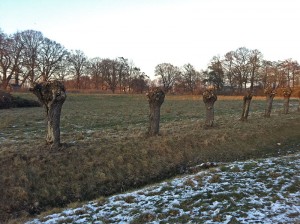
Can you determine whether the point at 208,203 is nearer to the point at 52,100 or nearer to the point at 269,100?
the point at 52,100

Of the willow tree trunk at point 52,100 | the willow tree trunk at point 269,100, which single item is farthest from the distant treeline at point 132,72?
the willow tree trunk at point 52,100

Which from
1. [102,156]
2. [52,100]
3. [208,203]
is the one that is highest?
[52,100]

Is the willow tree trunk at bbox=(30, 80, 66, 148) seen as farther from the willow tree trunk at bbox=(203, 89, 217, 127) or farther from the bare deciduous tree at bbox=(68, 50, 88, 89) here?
the bare deciduous tree at bbox=(68, 50, 88, 89)

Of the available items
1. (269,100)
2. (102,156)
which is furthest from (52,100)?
(269,100)

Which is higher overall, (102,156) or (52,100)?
(52,100)

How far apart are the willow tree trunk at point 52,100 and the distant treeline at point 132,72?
172ft

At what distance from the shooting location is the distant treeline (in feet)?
208

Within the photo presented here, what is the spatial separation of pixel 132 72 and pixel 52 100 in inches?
3555

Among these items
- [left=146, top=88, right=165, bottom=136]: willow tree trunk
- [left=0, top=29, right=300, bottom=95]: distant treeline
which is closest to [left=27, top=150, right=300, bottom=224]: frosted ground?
[left=146, top=88, right=165, bottom=136]: willow tree trunk

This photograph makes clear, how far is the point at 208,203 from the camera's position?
7.51 meters

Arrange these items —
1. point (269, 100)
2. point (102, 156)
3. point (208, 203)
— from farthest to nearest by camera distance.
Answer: point (269, 100) → point (102, 156) → point (208, 203)

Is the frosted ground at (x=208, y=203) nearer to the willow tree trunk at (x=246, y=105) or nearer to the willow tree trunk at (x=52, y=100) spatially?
the willow tree trunk at (x=52, y=100)

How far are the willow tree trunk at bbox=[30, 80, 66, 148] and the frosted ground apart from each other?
497 centimetres

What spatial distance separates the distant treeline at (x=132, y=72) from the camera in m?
63.3
